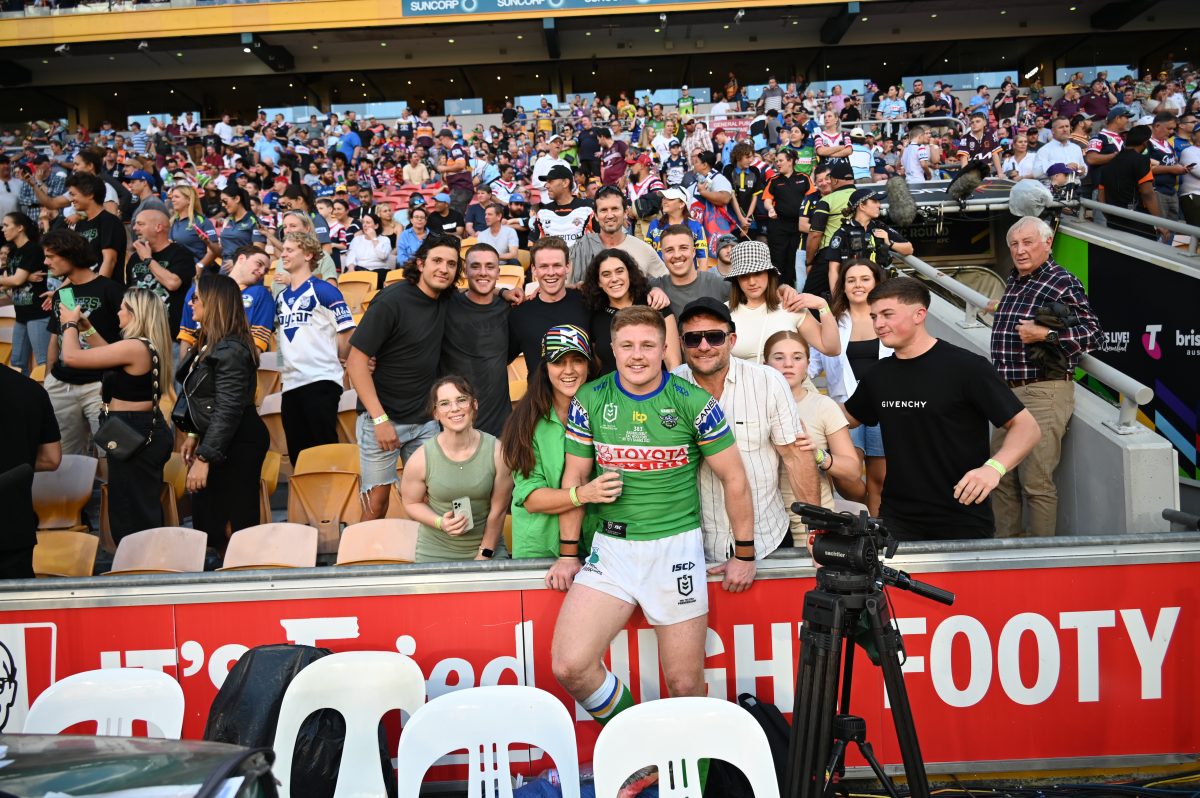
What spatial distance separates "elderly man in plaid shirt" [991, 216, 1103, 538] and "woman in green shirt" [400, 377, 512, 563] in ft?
8.33

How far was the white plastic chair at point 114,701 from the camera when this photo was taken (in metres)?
3.28

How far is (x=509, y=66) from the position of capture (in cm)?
3133

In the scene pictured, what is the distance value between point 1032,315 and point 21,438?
4920 millimetres

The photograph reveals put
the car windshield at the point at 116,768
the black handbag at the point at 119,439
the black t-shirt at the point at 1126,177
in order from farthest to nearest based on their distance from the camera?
the black t-shirt at the point at 1126,177 → the black handbag at the point at 119,439 → the car windshield at the point at 116,768

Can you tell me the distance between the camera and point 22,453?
14.8 feet

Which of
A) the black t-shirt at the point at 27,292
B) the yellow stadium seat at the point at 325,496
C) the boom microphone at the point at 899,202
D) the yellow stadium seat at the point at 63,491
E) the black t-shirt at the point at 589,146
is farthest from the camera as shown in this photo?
the black t-shirt at the point at 589,146

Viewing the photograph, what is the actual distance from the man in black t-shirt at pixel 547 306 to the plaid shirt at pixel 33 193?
30.4 feet

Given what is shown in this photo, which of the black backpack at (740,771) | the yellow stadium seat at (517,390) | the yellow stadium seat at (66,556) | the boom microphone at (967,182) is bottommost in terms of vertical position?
the black backpack at (740,771)

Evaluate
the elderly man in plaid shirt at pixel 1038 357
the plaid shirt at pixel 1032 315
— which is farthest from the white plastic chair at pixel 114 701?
the plaid shirt at pixel 1032 315

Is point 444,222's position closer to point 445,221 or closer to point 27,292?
point 445,221

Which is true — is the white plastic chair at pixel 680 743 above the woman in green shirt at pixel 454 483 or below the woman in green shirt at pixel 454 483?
below

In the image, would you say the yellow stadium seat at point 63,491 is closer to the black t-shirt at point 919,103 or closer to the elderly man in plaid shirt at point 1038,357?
the elderly man in plaid shirt at point 1038,357

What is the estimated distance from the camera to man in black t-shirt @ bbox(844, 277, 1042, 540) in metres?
3.91

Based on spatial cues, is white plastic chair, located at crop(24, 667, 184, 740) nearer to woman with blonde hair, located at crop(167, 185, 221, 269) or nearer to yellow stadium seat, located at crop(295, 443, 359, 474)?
yellow stadium seat, located at crop(295, 443, 359, 474)
